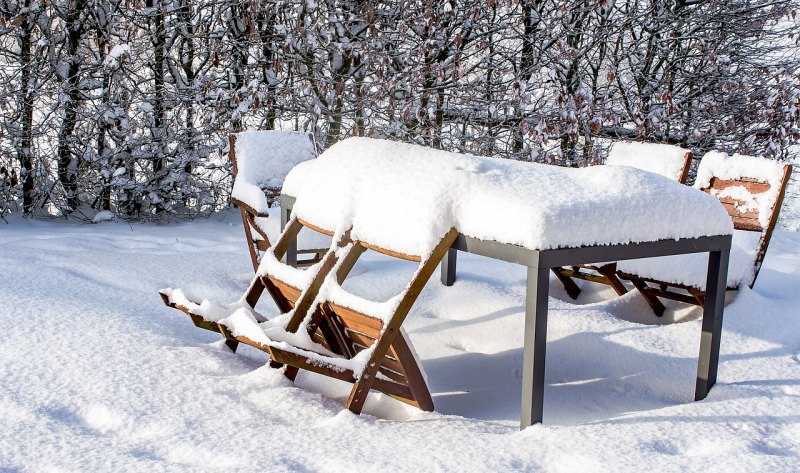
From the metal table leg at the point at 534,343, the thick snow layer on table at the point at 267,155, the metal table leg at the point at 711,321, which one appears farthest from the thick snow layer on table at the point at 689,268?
the thick snow layer on table at the point at 267,155

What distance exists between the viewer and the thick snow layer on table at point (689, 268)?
389 cm

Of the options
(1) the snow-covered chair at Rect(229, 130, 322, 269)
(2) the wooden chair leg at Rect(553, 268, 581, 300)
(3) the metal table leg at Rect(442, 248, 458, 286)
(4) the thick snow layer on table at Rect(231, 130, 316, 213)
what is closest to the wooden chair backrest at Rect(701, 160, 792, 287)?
(2) the wooden chair leg at Rect(553, 268, 581, 300)

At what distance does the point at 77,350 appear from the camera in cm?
305

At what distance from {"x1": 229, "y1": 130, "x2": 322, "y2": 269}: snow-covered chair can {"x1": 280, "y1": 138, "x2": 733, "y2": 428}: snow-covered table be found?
5.14ft

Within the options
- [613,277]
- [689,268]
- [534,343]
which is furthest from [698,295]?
[534,343]

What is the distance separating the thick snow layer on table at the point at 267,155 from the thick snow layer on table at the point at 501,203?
76.5 inches

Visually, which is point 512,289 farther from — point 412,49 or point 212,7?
point 212,7

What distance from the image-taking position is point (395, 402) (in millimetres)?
3059

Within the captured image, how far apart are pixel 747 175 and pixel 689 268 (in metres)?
0.82

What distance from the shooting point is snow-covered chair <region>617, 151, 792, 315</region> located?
3.95 meters

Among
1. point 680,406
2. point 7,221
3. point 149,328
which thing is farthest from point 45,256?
point 680,406

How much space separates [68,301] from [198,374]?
1.09m

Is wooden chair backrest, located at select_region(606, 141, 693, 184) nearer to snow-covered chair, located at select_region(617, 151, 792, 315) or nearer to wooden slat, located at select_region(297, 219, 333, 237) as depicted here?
snow-covered chair, located at select_region(617, 151, 792, 315)

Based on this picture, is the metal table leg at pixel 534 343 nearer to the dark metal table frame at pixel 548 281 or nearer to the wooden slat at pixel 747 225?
the dark metal table frame at pixel 548 281
